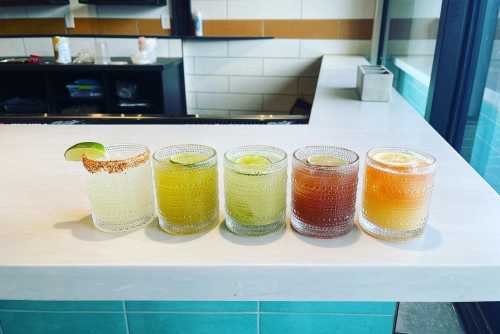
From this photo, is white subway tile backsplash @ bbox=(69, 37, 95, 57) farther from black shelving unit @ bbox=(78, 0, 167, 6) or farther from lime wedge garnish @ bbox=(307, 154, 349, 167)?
lime wedge garnish @ bbox=(307, 154, 349, 167)

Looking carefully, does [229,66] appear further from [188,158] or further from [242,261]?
[242,261]

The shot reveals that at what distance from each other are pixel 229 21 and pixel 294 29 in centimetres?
66

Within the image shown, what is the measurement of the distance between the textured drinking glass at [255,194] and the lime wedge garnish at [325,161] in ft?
0.17

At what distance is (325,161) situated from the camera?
774 millimetres

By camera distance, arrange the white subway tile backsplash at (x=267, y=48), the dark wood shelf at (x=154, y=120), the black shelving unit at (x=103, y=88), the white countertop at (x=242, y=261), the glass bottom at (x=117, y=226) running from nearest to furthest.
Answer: the white countertop at (x=242, y=261), the glass bottom at (x=117, y=226), the dark wood shelf at (x=154, y=120), the black shelving unit at (x=103, y=88), the white subway tile backsplash at (x=267, y=48)

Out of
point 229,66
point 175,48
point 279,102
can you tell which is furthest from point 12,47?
point 279,102

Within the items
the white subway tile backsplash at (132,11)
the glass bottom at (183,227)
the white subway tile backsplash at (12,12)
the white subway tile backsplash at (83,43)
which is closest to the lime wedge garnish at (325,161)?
the glass bottom at (183,227)

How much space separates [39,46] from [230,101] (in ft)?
6.87

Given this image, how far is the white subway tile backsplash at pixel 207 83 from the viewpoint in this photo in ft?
14.6

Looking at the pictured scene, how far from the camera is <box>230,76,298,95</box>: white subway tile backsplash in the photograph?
438 centimetres

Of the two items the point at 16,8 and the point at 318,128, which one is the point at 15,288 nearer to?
the point at 318,128

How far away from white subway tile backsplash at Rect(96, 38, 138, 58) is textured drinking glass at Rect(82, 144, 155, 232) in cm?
385

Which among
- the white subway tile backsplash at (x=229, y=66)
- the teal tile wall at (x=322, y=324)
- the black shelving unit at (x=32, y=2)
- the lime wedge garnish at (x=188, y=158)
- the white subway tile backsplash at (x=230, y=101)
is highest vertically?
the black shelving unit at (x=32, y=2)

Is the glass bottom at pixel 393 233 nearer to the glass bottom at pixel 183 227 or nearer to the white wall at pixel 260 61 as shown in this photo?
the glass bottom at pixel 183 227
